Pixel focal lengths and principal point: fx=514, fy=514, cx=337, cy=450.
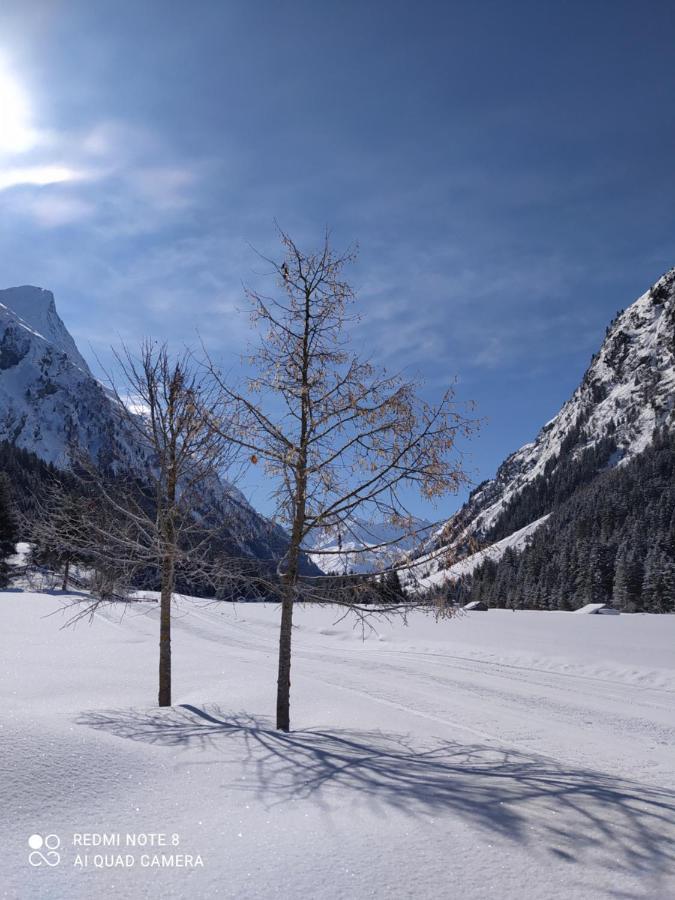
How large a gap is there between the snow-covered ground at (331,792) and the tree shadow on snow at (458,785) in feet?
0.08

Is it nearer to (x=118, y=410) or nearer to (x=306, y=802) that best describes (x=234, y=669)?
(x=118, y=410)

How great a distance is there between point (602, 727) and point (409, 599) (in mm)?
6675

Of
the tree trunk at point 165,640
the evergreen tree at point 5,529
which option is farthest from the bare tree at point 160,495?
the evergreen tree at point 5,529

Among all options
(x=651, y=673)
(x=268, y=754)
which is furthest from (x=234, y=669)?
(x=651, y=673)

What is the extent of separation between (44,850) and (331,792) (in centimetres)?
229

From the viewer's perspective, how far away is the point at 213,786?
4.43 metres

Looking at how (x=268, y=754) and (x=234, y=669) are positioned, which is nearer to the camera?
(x=268, y=754)

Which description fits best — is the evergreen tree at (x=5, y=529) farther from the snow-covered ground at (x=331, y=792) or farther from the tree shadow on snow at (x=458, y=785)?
the tree shadow on snow at (x=458, y=785)

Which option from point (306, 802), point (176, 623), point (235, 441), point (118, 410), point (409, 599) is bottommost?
point (176, 623)

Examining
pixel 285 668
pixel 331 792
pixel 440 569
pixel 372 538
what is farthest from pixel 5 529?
pixel 331 792

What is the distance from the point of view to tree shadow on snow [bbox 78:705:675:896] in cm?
369

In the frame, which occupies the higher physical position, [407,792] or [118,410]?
[118,410]

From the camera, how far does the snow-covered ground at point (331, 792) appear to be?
302cm

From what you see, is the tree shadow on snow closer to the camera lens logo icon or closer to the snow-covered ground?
the snow-covered ground
